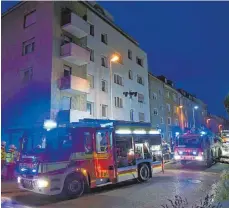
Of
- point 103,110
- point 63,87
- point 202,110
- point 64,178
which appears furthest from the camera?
point 202,110

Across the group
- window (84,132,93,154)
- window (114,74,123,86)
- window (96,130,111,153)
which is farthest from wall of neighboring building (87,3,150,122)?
window (84,132,93,154)

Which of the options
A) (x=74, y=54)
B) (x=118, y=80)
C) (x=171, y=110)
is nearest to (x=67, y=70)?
(x=74, y=54)

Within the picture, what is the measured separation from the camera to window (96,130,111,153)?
33.0ft

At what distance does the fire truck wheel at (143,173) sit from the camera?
12.0m

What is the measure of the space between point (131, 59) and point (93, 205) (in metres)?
24.7

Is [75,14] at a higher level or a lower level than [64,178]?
higher

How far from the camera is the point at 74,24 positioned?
21109 millimetres

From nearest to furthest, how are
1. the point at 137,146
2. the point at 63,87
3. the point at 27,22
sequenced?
1. the point at 137,146
2. the point at 63,87
3. the point at 27,22

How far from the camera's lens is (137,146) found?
472 inches

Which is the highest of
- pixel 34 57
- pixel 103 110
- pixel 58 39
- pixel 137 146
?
pixel 58 39

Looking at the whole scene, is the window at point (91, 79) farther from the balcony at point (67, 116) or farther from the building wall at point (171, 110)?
the building wall at point (171, 110)

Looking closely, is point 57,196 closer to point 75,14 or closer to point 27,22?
Answer: point 75,14

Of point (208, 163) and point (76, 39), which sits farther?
point (76, 39)

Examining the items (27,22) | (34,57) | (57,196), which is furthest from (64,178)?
(27,22)
